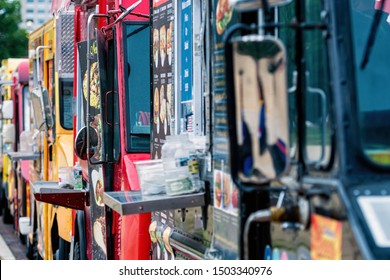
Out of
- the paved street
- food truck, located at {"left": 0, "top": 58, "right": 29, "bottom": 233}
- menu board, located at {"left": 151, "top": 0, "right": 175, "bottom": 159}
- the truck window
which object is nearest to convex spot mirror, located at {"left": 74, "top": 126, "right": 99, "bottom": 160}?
the truck window

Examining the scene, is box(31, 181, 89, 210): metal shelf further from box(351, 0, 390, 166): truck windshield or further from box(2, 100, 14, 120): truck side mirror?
box(2, 100, 14, 120): truck side mirror

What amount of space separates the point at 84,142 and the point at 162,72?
2116 millimetres

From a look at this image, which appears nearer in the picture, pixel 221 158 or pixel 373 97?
pixel 373 97

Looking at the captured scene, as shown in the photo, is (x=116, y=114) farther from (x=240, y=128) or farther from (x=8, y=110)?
(x=8, y=110)

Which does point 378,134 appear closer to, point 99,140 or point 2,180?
point 99,140

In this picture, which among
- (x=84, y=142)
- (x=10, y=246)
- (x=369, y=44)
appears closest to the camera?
(x=369, y=44)

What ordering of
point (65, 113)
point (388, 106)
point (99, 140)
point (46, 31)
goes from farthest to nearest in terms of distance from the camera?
point (46, 31), point (65, 113), point (99, 140), point (388, 106)

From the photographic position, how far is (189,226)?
607cm

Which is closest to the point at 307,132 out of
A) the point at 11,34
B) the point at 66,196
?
the point at 66,196

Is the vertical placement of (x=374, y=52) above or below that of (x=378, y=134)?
above

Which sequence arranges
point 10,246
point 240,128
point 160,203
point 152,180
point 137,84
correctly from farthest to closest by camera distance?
point 10,246 < point 137,84 < point 152,180 < point 160,203 < point 240,128

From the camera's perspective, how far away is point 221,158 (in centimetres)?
514

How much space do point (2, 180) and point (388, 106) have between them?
16564 mm

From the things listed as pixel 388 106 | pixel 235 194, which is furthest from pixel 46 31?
pixel 388 106
